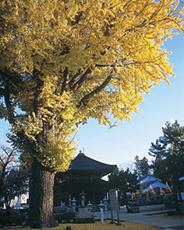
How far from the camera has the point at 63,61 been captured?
27.2 ft

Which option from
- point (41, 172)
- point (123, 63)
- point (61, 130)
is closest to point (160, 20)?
point (123, 63)

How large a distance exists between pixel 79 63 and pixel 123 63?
Answer: 1.74 metres

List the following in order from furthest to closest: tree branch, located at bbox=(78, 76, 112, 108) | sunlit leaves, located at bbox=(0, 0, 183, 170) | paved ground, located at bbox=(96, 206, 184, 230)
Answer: paved ground, located at bbox=(96, 206, 184, 230), tree branch, located at bbox=(78, 76, 112, 108), sunlit leaves, located at bbox=(0, 0, 183, 170)

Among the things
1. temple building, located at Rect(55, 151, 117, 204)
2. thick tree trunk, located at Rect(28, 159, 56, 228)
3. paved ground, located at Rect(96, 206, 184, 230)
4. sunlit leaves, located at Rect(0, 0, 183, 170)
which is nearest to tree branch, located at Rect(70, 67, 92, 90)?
sunlit leaves, located at Rect(0, 0, 183, 170)

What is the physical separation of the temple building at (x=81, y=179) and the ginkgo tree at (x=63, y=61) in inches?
410

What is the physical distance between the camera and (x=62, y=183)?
20250mm

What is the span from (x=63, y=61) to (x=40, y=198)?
3.97 metres

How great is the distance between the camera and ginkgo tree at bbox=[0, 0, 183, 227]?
7.98m

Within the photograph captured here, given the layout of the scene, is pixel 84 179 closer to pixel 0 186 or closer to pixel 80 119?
pixel 0 186

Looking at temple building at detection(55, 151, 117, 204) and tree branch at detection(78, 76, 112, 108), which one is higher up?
tree branch at detection(78, 76, 112, 108)

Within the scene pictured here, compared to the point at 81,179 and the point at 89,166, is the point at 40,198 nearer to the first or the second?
the point at 81,179

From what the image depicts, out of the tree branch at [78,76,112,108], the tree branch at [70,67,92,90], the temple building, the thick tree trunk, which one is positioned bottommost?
the thick tree trunk

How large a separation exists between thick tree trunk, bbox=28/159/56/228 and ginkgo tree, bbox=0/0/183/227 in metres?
0.03

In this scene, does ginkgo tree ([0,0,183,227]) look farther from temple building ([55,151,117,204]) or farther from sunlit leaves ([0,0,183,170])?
temple building ([55,151,117,204])
